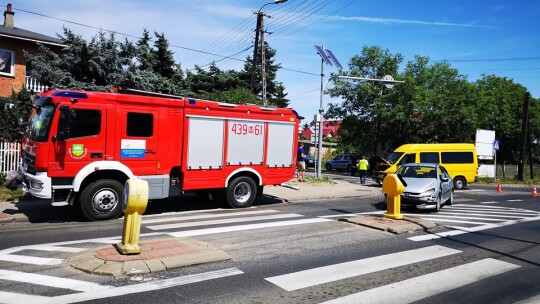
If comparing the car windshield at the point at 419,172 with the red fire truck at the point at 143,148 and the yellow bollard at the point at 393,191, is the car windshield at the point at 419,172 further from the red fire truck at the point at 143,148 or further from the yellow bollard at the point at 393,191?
the red fire truck at the point at 143,148

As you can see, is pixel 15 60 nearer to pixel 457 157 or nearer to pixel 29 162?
pixel 29 162

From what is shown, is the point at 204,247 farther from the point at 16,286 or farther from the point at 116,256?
the point at 16,286

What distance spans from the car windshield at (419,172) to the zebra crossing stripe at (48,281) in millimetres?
11110

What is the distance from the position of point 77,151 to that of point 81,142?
0.75 ft

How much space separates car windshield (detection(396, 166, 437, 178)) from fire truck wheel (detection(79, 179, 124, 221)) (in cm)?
917

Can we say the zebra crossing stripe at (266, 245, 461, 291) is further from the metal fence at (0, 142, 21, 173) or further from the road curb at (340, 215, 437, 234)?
the metal fence at (0, 142, 21, 173)

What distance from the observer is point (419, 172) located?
551 inches

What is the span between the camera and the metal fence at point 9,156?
14664mm

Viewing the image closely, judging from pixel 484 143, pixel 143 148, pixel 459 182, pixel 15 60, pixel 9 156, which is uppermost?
pixel 15 60

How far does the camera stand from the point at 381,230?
30.6 ft

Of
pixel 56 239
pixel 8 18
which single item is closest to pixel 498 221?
pixel 56 239

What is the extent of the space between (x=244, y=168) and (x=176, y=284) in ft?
23.5

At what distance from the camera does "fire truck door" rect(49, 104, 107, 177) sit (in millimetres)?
9500

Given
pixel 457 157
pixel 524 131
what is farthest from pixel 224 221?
pixel 524 131
